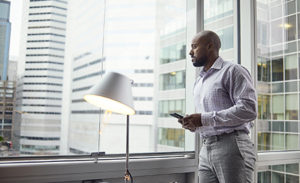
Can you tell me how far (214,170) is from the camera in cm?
174

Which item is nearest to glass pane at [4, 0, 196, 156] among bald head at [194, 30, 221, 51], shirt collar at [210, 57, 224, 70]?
bald head at [194, 30, 221, 51]

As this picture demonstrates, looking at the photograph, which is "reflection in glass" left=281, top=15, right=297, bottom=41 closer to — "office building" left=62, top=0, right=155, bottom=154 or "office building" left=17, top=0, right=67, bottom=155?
"office building" left=62, top=0, right=155, bottom=154

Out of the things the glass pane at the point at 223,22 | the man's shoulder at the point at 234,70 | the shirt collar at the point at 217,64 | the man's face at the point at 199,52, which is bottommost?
the man's shoulder at the point at 234,70

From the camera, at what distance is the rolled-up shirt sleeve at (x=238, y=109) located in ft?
5.30

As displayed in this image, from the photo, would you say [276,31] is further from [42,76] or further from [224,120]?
[42,76]

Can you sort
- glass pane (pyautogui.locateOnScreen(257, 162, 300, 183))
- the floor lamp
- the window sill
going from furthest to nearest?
glass pane (pyautogui.locateOnScreen(257, 162, 300, 183)), the window sill, the floor lamp

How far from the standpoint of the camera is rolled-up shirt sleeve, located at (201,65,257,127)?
161cm

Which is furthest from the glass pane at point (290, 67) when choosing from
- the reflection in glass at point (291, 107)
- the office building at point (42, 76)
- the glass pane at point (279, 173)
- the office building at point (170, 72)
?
the office building at point (42, 76)

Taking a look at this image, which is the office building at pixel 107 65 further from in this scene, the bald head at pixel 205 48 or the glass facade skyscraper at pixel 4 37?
the bald head at pixel 205 48

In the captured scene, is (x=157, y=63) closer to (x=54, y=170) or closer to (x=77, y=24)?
(x=77, y=24)

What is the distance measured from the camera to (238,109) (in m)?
1.61

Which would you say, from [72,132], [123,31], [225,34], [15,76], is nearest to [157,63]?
[123,31]

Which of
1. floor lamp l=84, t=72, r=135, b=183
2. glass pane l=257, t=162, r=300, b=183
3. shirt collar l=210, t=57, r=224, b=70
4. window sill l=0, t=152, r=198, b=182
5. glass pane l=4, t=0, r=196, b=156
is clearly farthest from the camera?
glass pane l=257, t=162, r=300, b=183

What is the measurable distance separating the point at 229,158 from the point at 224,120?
0.77 ft
